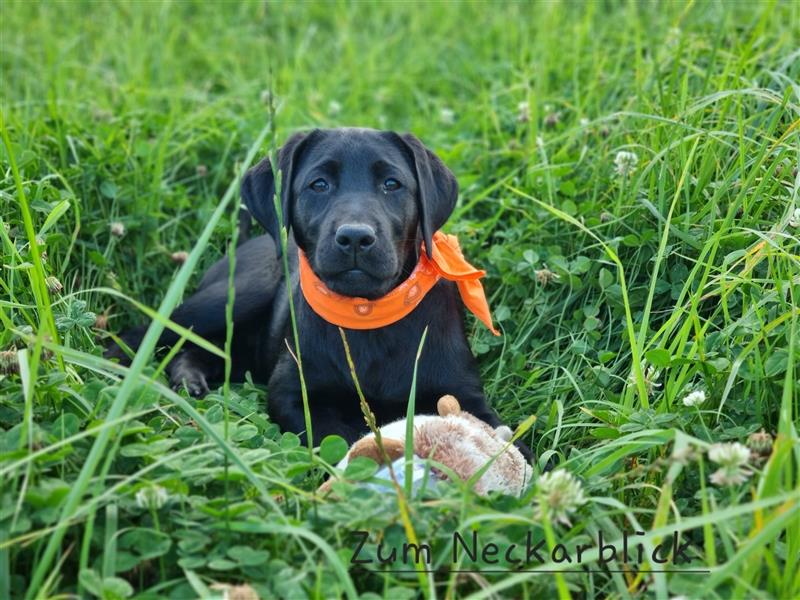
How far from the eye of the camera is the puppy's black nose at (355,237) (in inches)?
131

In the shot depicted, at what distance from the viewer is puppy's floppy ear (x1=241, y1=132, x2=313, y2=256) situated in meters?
3.79

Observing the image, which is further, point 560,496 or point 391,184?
point 391,184

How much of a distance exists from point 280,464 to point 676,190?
6.73 ft

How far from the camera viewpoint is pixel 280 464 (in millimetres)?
2789

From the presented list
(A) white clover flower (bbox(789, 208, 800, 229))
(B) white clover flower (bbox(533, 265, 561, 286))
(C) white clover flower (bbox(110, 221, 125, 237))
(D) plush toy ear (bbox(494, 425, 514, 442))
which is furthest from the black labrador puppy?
(A) white clover flower (bbox(789, 208, 800, 229))

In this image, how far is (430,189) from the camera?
378 cm

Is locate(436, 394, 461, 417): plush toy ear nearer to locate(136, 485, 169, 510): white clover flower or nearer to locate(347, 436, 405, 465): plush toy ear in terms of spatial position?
locate(347, 436, 405, 465): plush toy ear

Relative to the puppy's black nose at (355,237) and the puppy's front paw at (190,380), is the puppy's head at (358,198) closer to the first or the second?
the puppy's black nose at (355,237)

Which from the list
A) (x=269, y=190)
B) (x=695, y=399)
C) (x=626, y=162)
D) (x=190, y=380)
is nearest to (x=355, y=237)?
(x=269, y=190)

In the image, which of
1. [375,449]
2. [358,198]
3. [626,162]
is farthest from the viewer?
[626,162]

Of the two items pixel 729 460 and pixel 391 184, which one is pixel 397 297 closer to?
pixel 391 184

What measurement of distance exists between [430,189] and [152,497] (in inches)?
70.0

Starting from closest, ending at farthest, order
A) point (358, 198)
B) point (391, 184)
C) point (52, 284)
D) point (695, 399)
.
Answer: point (695, 399) → point (52, 284) → point (358, 198) → point (391, 184)

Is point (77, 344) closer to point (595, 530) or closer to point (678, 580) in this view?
point (595, 530)
